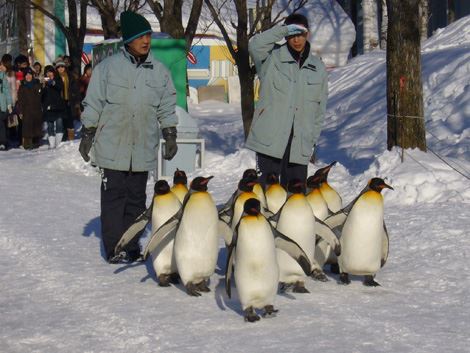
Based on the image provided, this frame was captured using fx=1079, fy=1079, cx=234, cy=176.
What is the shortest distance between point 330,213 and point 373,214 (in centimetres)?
59

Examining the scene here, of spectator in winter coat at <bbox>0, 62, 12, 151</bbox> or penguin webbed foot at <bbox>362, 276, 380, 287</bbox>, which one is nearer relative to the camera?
penguin webbed foot at <bbox>362, 276, 380, 287</bbox>

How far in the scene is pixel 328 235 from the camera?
6.71 meters

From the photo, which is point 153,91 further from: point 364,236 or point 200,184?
point 364,236

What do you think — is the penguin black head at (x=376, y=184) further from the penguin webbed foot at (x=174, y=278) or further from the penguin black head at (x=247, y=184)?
the penguin webbed foot at (x=174, y=278)

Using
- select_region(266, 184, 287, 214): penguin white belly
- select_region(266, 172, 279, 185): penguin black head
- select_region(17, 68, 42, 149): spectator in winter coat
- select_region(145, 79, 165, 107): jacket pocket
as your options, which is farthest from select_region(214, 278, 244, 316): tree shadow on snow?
select_region(17, 68, 42, 149): spectator in winter coat

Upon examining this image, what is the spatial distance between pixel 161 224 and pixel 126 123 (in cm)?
104

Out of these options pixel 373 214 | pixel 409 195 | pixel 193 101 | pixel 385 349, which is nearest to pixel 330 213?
pixel 373 214

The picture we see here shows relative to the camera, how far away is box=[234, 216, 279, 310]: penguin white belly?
5871 mm

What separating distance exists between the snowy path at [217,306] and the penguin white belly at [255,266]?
14cm

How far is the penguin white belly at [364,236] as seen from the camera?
22.1ft

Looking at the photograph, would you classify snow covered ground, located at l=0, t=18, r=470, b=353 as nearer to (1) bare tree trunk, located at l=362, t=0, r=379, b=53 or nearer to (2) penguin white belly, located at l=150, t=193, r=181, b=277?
(2) penguin white belly, located at l=150, t=193, r=181, b=277

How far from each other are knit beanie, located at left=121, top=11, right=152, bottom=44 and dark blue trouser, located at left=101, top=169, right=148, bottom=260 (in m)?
0.98

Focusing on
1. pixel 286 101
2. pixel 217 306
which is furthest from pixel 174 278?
pixel 286 101

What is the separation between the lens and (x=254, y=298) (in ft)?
19.3
